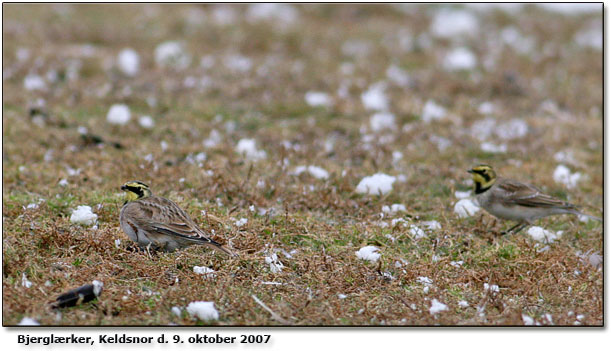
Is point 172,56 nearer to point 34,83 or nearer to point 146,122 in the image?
point 34,83

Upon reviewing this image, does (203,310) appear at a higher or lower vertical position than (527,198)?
lower

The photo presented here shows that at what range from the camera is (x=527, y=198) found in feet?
27.6

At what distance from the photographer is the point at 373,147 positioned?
1074cm

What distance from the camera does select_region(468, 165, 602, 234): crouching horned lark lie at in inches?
327

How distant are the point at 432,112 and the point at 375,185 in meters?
4.16

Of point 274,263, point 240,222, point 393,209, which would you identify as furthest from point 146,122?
point 274,263

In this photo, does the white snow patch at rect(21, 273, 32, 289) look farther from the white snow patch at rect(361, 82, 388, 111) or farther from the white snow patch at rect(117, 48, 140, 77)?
the white snow patch at rect(117, 48, 140, 77)

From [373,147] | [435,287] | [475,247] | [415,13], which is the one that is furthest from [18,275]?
[415,13]

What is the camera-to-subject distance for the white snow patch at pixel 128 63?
43.7ft

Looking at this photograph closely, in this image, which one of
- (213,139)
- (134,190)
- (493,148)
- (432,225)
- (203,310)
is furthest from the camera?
(493,148)

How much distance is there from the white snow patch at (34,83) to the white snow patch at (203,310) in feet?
25.0

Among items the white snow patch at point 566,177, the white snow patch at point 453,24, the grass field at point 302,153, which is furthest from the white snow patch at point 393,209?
the white snow patch at point 453,24

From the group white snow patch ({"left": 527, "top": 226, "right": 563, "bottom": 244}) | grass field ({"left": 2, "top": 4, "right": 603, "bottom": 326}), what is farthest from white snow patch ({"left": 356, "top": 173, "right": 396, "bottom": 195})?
white snow patch ({"left": 527, "top": 226, "right": 563, "bottom": 244})

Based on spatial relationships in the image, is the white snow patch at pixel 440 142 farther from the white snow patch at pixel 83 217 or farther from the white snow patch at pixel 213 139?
the white snow patch at pixel 83 217
